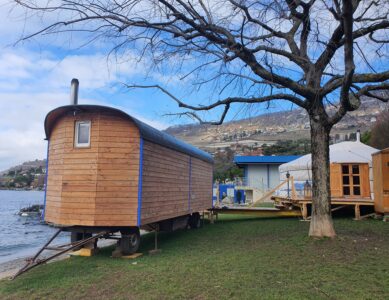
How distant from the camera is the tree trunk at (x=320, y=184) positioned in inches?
326

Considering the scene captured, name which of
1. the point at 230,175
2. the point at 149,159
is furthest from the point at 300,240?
the point at 230,175

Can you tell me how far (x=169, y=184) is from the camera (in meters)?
10.2

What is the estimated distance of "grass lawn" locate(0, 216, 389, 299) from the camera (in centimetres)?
505

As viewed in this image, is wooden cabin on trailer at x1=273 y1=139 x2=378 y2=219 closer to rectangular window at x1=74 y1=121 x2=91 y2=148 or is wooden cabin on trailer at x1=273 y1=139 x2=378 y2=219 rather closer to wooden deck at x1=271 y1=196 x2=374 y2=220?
wooden deck at x1=271 y1=196 x2=374 y2=220

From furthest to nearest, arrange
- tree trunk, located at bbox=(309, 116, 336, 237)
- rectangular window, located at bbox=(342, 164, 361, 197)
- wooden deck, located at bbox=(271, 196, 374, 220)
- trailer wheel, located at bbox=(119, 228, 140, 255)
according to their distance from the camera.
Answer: rectangular window, located at bbox=(342, 164, 361, 197)
wooden deck, located at bbox=(271, 196, 374, 220)
trailer wheel, located at bbox=(119, 228, 140, 255)
tree trunk, located at bbox=(309, 116, 336, 237)

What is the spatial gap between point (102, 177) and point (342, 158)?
12236 mm

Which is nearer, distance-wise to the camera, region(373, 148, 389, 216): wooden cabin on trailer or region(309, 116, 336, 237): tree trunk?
region(309, 116, 336, 237): tree trunk

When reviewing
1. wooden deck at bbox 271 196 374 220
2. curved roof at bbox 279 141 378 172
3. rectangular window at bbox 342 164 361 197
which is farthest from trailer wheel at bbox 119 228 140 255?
curved roof at bbox 279 141 378 172

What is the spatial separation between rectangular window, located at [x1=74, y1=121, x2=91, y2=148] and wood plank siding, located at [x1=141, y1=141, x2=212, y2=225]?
1385mm

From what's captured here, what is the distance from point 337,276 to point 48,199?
269 inches

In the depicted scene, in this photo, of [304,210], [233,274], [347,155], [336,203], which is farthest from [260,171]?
[233,274]

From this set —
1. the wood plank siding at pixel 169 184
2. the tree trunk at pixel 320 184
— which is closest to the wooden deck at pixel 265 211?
the wood plank siding at pixel 169 184

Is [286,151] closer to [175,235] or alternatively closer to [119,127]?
[175,235]

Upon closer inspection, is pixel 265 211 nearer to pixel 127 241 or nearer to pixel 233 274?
pixel 127 241
